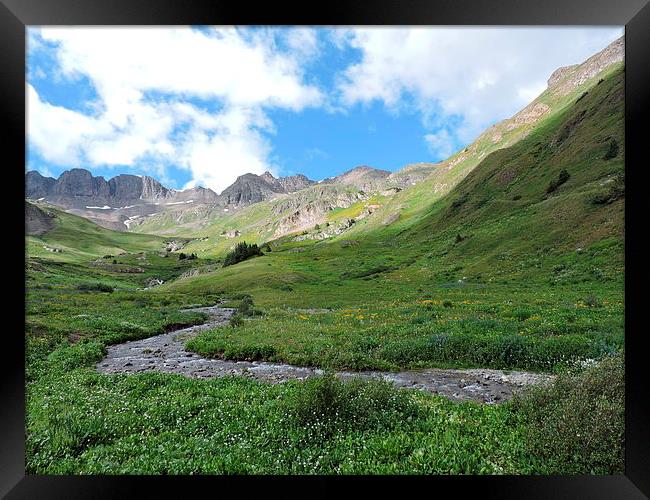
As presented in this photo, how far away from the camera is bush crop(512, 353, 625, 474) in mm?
5949

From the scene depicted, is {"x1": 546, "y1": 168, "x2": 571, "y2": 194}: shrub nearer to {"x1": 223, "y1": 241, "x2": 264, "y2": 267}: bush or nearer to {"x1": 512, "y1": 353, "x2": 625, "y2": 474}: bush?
{"x1": 223, "y1": 241, "x2": 264, "y2": 267}: bush

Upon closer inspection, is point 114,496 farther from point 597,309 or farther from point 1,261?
point 597,309

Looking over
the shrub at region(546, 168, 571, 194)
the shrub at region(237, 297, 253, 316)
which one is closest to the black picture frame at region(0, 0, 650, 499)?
the shrub at region(237, 297, 253, 316)

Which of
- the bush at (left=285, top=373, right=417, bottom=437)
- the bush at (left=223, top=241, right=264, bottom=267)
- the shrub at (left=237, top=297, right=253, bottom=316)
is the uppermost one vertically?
the bush at (left=223, top=241, right=264, bottom=267)

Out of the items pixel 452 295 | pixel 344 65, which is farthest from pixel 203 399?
pixel 452 295

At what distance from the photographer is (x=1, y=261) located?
6.14m

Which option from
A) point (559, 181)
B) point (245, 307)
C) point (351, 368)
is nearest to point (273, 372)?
point (351, 368)

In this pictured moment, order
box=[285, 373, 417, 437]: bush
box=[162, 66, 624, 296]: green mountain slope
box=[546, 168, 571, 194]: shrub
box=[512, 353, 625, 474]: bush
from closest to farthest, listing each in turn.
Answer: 1. box=[512, 353, 625, 474]: bush
2. box=[285, 373, 417, 437]: bush
3. box=[162, 66, 624, 296]: green mountain slope
4. box=[546, 168, 571, 194]: shrub

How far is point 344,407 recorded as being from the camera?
691 centimetres

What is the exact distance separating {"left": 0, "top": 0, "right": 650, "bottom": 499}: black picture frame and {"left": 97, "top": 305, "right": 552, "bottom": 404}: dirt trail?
229cm

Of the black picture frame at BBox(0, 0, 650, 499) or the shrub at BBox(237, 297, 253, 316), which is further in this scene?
the shrub at BBox(237, 297, 253, 316)

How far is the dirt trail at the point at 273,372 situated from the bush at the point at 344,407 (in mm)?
1875

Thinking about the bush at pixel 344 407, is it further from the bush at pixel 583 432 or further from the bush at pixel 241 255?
the bush at pixel 241 255
